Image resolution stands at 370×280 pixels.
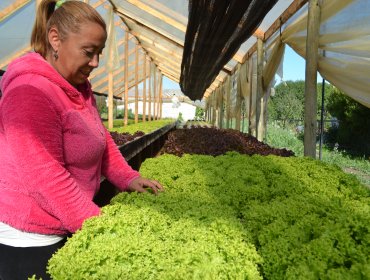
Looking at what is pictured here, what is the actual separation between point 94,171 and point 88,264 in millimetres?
584

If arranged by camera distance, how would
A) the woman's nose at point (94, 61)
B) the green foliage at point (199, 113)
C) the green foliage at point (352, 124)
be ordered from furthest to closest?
1. the green foliage at point (199, 113)
2. the green foliage at point (352, 124)
3. the woman's nose at point (94, 61)

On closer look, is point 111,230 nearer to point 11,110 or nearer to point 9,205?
point 9,205

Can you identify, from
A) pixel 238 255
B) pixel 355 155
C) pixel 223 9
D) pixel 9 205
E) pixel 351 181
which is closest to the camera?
pixel 9 205

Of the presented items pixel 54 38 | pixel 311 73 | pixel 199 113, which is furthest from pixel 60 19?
pixel 199 113

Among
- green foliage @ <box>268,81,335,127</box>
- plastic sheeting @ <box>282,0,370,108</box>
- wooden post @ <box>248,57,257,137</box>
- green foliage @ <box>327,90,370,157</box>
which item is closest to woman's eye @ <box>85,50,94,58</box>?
plastic sheeting @ <box>282,0,370,108</box>

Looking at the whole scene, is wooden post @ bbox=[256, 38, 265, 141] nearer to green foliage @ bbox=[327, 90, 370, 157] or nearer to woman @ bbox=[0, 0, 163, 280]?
green foliage @ bbox=[327, 90, 370, 157]

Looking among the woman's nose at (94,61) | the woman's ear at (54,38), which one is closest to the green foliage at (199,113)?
the woman's nose at (94,61)

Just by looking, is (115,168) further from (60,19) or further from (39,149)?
(60,19)

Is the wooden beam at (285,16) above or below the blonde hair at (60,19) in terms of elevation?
above

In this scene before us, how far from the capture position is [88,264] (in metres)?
1.63

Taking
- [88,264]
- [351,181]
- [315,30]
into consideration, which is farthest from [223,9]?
[88,264]

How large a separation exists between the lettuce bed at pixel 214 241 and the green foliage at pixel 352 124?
1370 centimetres

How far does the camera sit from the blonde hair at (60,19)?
181cm

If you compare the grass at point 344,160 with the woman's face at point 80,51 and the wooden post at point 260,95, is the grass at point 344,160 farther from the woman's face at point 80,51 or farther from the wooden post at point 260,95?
the woman's face at point 80,51
